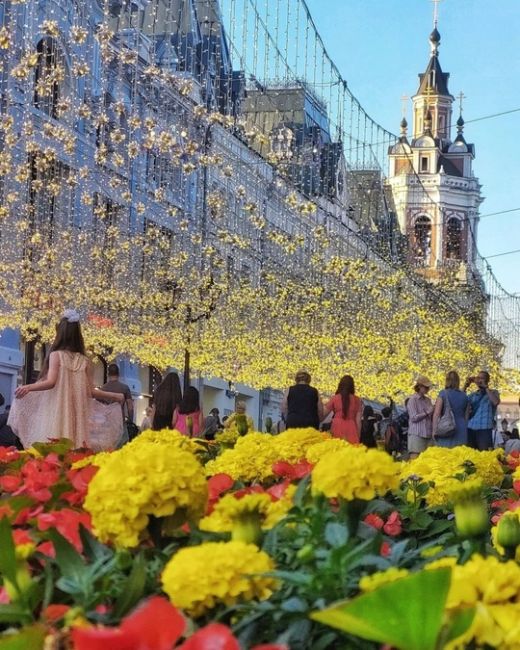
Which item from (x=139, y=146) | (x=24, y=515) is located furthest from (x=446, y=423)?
(x=24, y=515)

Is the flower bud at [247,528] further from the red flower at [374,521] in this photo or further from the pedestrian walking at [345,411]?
the pedestrian walking at [345,411]

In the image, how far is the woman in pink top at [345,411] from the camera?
1388cm

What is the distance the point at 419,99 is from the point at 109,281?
76613 mm

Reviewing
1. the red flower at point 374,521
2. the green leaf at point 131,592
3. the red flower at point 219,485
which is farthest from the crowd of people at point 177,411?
the green leaf at point 131,592

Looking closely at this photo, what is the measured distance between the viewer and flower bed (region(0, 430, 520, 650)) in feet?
5.04

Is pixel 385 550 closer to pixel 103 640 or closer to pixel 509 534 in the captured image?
pixel 509 534

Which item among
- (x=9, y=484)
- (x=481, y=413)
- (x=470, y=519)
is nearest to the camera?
(x=470, y=519)

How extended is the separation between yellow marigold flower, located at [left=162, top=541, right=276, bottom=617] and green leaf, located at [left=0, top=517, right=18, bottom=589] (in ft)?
1.05

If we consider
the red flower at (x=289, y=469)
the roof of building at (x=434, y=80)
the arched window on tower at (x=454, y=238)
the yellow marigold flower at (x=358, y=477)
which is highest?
the roof of building at (x=434, y=80)

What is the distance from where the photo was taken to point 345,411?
554 inches

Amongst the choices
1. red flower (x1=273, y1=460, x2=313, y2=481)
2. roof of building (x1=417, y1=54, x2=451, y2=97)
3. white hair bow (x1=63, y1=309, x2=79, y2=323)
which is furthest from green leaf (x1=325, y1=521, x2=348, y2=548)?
roof of building (x1=417, y1=54, x2=451, y2=97)

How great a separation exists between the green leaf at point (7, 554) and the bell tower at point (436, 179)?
2795 inches

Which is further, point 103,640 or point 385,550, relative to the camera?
point 385,550

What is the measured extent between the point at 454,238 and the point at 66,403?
84781 mm
